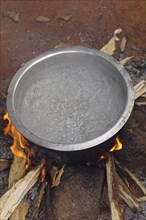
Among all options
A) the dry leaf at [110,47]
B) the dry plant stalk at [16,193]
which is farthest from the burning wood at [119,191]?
Answer: the dry leaf at [110,47]

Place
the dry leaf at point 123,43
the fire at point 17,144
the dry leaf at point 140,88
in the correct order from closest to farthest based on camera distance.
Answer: the fire at point 17,144 → the dry leaf at point 140,88 → the dry leaf at point 123,43

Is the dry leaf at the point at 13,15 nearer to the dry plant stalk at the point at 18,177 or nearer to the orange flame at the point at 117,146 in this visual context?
the dry plant stalk at the point at 18,177

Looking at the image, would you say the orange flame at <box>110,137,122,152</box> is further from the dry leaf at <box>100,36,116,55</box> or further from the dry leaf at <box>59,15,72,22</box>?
the dry leaf at <box>59,15,72,22</box>

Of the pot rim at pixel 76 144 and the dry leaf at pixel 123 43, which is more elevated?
the pot rim at pixel 76 144

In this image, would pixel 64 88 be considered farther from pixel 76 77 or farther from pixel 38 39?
pixel 38 39

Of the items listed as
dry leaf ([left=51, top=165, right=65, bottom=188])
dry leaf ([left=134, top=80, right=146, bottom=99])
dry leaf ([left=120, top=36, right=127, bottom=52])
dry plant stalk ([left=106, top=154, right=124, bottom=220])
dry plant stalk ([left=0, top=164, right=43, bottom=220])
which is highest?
dry leaf ([left=134, top=80, right=146, bottom=99])

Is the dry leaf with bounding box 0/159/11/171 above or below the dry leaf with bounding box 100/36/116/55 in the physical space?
below

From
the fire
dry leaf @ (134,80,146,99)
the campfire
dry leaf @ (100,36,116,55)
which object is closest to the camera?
the campfire

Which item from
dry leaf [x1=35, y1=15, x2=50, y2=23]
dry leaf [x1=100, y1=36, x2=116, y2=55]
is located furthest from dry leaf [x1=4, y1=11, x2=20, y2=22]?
dry leaf [x1=100, y1=36, x2=116, y2=55]
